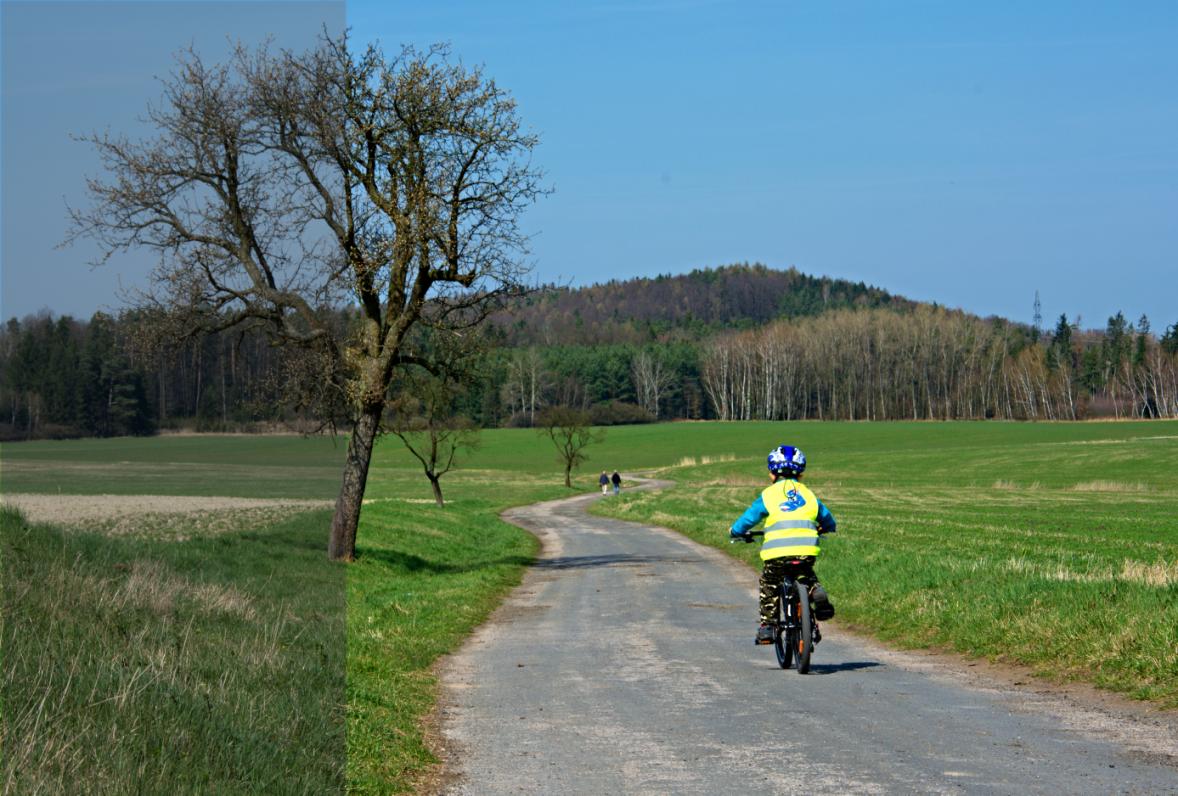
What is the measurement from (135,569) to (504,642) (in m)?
4.93

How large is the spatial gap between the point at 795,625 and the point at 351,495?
17042 millimetres

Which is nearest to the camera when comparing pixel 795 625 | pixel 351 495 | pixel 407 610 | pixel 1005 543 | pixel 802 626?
pixel 802 626

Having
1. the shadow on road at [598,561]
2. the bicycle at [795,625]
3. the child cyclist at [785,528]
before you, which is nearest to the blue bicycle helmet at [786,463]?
the child cyclist at [785,528]

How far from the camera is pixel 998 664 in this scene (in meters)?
12.2

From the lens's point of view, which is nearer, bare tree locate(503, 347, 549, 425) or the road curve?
the road curve

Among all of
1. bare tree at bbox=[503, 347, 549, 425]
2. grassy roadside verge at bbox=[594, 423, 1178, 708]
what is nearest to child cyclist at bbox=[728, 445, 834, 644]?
grassy roadside verge at bbox=[594, 423, 1178, 708]

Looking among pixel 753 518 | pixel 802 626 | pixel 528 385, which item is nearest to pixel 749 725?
pixel 802 626

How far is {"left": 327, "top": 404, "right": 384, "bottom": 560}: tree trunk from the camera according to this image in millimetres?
26797

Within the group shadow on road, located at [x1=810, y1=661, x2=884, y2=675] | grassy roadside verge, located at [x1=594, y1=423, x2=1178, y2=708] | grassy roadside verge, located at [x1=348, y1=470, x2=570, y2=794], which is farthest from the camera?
shadow on road, located at [x1=810, y1=661, x2=884, y2=675]

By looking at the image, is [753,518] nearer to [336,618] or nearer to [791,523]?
[791,523]

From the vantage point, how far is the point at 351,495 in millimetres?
27188

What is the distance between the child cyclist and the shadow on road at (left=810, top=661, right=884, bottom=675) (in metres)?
0.56

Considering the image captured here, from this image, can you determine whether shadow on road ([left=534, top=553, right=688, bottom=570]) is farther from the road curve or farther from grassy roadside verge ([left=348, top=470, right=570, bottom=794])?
the road curve

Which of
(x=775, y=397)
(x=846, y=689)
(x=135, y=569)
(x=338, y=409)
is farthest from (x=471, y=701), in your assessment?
(x=775, y=397)
